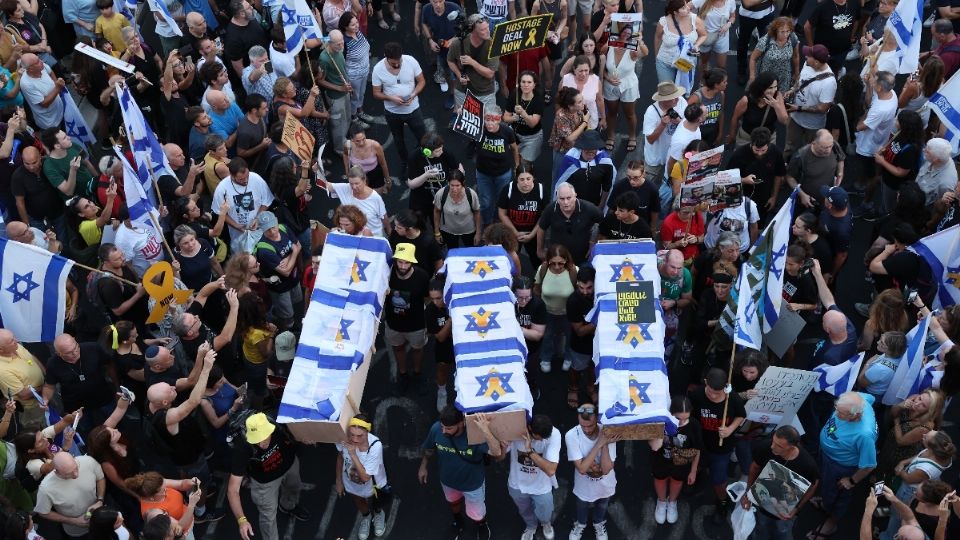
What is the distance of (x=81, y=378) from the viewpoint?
996 centimetres

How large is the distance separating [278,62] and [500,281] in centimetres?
500

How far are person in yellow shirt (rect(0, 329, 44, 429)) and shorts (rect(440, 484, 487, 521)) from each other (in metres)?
3.87

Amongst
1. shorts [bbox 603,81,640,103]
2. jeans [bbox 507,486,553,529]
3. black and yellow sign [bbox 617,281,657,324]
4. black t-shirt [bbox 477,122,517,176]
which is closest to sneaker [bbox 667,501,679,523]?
jeans [bbox 507,486,553,529]

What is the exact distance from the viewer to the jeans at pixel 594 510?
9.68m

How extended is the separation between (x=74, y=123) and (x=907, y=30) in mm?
10561

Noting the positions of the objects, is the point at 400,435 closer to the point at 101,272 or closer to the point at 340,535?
the point at 340,535

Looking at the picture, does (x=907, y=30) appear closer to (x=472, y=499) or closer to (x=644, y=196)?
(x=644, y=196)

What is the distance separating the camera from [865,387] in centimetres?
973

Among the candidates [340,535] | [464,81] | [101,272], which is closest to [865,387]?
[340,535]

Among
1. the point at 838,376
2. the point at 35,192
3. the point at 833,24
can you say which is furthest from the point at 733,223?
the point at 35,192

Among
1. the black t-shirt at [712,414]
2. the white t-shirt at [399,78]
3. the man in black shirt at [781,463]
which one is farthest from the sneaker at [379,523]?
the white t-shirt at [399,78]

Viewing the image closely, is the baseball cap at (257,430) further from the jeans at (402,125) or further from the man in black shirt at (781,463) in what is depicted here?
the jeans at (402,125)

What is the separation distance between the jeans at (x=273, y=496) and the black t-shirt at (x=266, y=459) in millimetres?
92

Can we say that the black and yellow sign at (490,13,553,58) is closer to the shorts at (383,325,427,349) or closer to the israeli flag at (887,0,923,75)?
the shorts at (383,325,427,349)
